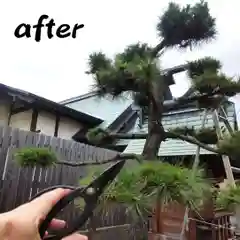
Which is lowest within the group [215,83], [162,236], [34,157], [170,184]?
[162,236]

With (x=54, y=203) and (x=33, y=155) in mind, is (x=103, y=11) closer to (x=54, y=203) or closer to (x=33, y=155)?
(x=33, y=155)

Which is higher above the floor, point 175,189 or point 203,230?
point 175,189

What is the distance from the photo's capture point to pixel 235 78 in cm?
146

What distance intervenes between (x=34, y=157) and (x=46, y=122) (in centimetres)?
282

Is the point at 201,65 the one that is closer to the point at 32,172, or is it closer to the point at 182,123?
the point at 32,172

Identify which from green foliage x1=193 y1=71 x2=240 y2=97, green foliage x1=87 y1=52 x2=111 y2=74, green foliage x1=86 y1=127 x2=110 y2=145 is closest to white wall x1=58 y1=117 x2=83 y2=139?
green foliage x1=86 y1=127 x2=110 y2=145

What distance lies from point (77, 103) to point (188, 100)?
16.7 ft

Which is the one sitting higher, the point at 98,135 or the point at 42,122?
the point at 42,122

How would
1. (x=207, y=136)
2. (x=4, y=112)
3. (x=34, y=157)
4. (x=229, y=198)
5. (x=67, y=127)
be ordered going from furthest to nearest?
(x=67, y=127), (x=4, y=112), (x=207, y=136), (x=34, y=157), (x=229, y=198)

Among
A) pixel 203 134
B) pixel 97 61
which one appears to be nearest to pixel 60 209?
pixel 97 61

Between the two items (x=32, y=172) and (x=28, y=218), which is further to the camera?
(x=32, y=172)

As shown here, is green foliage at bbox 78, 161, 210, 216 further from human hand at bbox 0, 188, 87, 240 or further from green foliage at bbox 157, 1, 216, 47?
green foliage at bbox 157, 1, 216, 47

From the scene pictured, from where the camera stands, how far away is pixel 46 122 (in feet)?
13.4

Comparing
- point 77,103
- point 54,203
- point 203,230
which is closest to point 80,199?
point 54,203
